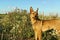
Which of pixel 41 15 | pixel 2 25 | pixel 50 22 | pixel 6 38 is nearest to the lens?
pixel 50 22

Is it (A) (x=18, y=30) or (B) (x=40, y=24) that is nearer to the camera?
(B) (x=40, y=24)

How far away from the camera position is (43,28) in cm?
1085

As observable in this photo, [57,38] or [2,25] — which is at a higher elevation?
[2,25]

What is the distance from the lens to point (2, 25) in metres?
12.7

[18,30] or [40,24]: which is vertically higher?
[40,24]

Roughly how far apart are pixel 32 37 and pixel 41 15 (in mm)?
3136

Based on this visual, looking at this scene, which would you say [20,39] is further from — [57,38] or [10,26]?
[57,38]

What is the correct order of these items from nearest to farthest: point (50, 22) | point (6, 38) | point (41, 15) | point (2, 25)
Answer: point (50, 22) < point (6, 38) < point (2, 25) < point (41, 15)

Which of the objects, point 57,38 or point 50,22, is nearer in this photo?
point 50,22

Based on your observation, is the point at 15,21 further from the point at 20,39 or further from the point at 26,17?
the point at 20,39

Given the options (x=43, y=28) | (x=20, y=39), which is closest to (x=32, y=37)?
(x=20, y=39)

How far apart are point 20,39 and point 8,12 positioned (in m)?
2.79

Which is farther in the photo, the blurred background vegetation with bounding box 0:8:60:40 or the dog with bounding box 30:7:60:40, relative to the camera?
the blurred background vegetation with bounding box 0:8:60:40

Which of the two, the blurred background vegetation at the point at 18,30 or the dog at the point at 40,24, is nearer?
the dog at the point at 40,24
